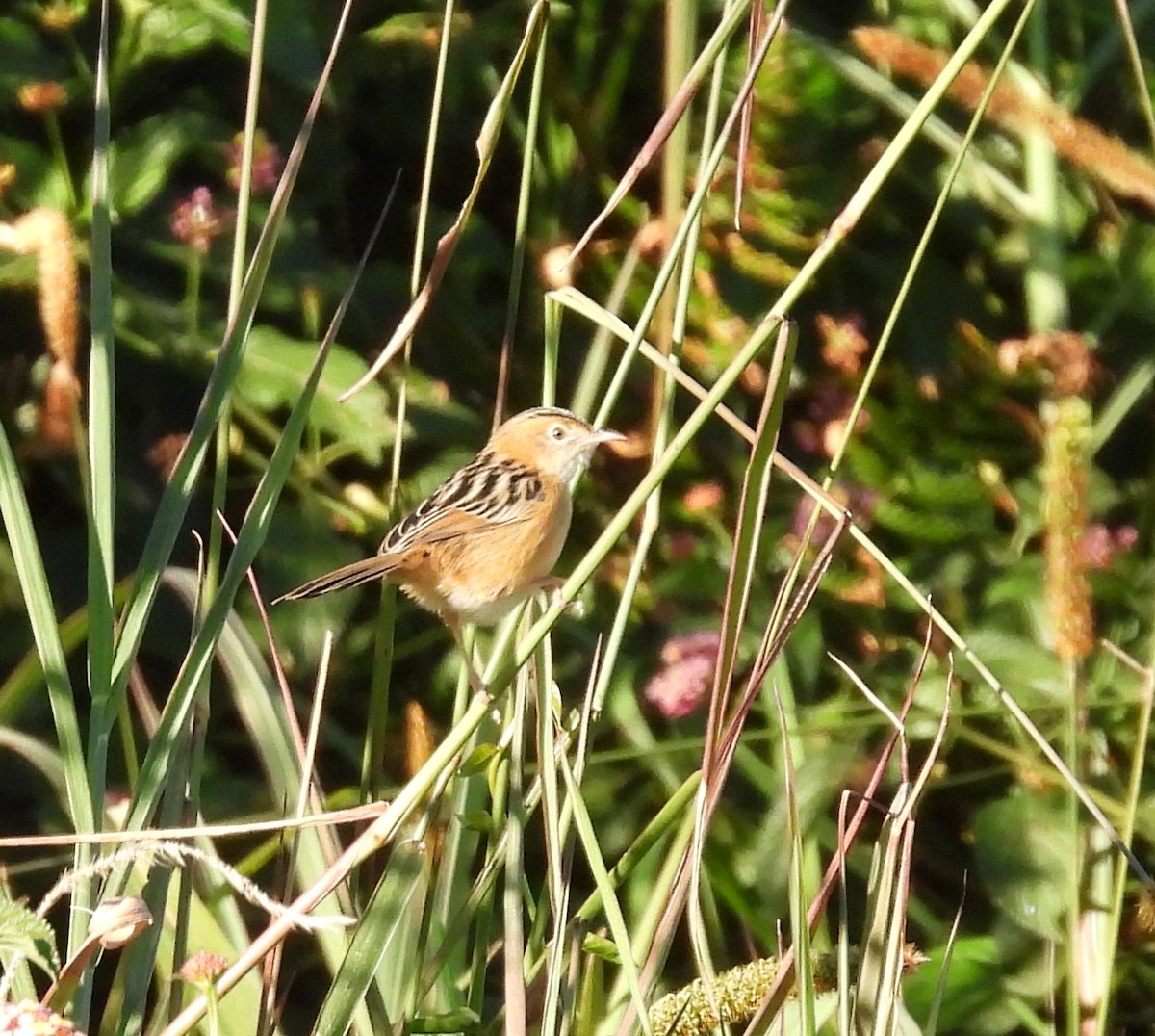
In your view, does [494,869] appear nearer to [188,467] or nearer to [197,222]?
[188,467]

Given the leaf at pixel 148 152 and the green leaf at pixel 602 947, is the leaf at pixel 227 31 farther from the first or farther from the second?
the green leaf at pixel 602 947

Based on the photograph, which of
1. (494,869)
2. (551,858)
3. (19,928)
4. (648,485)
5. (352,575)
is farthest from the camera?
(352,575)

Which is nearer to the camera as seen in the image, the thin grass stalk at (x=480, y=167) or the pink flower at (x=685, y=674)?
the thin grass stalk at (x=480, y=167)

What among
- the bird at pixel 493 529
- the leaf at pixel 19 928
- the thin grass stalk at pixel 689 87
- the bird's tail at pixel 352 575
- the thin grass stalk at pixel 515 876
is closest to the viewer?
the leaf at pixel 19 928

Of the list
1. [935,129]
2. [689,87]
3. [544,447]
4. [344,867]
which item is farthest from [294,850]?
[935,129]

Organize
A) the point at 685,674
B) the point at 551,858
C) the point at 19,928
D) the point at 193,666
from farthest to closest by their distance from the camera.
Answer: the point at 685,674 → the point at 551,858 → the point at 193,666 → the point at 19,928

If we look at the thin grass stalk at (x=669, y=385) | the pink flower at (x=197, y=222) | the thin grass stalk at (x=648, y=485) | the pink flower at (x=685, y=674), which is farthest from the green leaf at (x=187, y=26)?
the thin grass stalk at (x=648, y=485)

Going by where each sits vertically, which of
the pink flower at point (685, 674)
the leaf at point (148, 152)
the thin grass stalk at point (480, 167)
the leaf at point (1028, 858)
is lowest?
the leaf at point (1028, 858)
